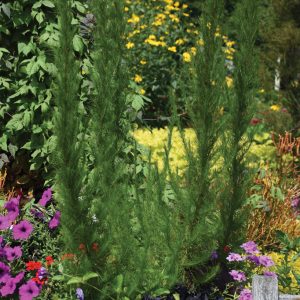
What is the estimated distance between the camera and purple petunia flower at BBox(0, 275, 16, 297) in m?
3.12

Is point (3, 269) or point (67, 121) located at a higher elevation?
point (67, 121)

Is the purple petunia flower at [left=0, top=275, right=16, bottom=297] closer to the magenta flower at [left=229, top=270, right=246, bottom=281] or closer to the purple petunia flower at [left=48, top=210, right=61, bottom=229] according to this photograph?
the purple petunia flower at [left=48, top=210, right=61, bottom=229]

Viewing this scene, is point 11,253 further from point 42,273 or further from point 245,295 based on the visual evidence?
point 245,295

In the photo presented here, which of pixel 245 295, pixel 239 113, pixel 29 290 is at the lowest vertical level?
pixel 245 295

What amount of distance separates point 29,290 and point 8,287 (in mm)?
119

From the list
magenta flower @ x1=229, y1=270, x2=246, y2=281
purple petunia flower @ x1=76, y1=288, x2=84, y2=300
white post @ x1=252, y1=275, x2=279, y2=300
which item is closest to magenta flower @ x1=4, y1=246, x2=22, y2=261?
purple petunia flower @ x1=76, y1=288, x2=84, y2=300

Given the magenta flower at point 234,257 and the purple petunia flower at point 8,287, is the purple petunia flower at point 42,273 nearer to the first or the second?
the purple petunia flower at point 8,287

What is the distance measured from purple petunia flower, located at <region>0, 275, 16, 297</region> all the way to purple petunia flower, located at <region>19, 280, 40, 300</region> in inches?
2.3

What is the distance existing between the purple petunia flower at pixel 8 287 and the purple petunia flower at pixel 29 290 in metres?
0.06

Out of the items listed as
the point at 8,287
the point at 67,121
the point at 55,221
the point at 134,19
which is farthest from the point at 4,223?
the point at 134,19

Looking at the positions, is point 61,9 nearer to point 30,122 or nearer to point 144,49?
point 30,122

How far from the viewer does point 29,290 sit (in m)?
3.09

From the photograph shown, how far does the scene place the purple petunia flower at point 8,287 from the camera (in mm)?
3115

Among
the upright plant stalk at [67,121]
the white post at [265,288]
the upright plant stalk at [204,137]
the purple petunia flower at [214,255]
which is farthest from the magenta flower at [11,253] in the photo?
the white post at [265,288]
